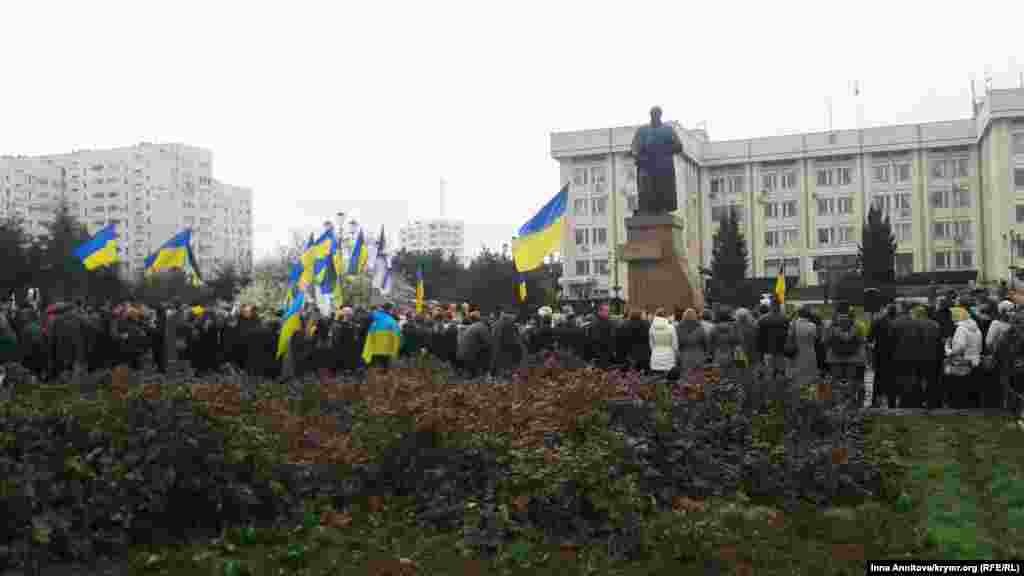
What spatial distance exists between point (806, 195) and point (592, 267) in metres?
21.4

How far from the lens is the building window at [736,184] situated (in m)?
99.1

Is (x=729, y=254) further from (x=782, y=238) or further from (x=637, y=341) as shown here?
(x=637, y=341)

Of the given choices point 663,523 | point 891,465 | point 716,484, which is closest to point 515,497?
point 663,523

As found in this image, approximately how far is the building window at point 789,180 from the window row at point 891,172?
7053 millimetres

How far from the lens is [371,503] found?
7.69 metres

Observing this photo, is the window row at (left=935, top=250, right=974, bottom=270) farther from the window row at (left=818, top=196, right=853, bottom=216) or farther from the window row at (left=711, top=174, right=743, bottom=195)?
the window row at (left=711, top=174, right=743, bottom=195)

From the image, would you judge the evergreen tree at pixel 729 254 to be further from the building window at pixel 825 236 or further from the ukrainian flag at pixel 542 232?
the ukrainian flag at pixel 542 232

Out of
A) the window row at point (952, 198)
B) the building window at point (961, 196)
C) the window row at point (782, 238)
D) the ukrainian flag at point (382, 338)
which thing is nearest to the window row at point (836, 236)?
the window row at point (782, 238)

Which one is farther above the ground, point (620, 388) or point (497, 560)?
point (620, 388)

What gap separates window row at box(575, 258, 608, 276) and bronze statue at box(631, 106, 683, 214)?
7605cm

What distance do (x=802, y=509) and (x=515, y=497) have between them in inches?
88.3

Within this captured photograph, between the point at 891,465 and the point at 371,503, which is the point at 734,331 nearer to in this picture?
the point at 891,465

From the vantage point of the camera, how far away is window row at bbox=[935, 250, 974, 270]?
3570 inches

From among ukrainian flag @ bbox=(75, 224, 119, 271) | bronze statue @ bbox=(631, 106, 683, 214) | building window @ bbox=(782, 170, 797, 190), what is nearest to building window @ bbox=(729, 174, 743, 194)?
building window @ bbox=(782, 170, 797, 190)
